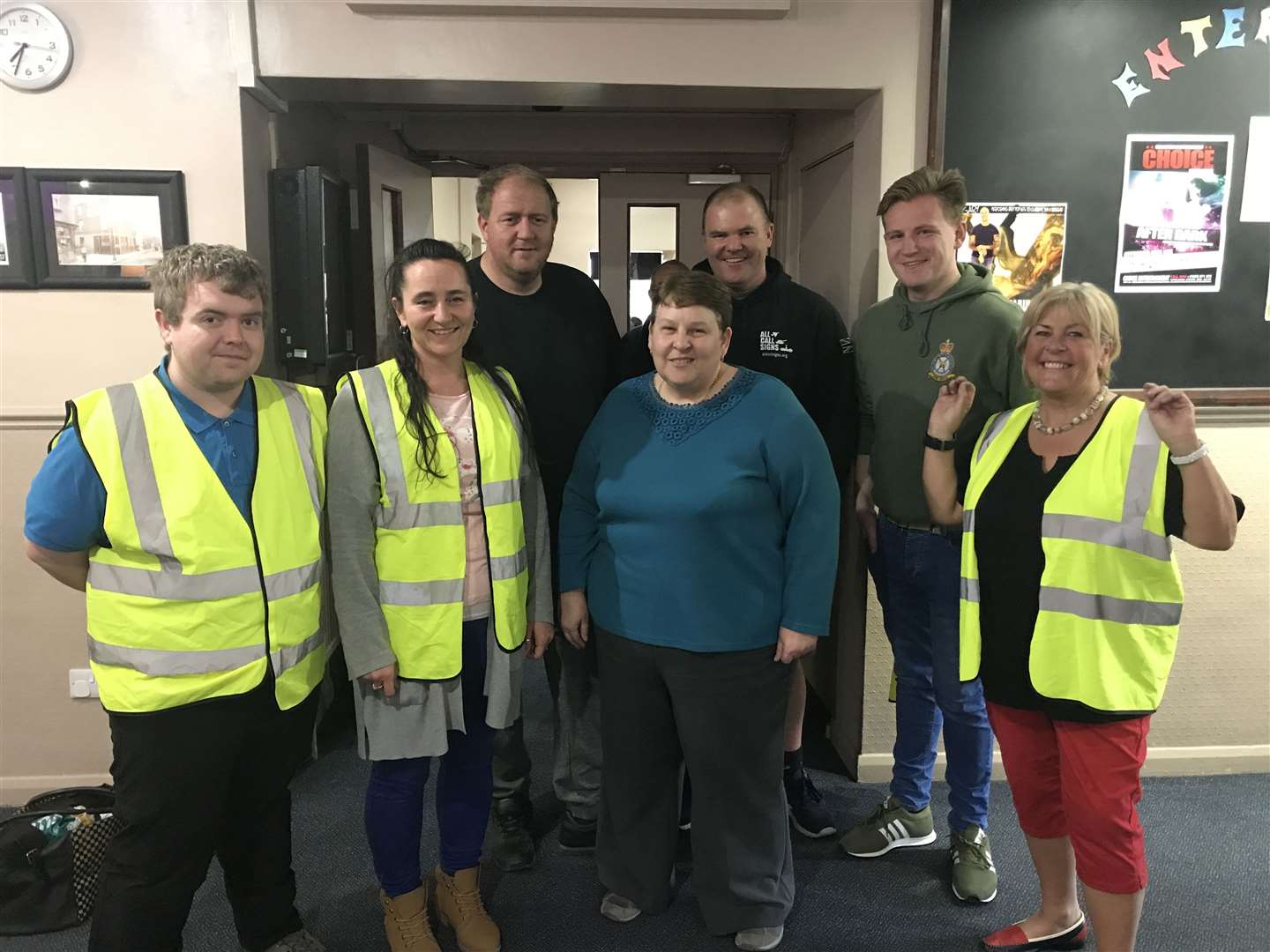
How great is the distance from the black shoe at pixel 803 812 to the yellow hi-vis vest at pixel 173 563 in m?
1.52

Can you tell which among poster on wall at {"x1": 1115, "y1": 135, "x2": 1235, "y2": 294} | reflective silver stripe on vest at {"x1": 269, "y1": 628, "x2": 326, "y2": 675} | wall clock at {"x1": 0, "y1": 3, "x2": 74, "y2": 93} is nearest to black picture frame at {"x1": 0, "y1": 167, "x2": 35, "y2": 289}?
wall clock at {"x1": 0, "y1": 3, "x2": 74, "y2": 93}

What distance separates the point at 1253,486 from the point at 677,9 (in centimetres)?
227

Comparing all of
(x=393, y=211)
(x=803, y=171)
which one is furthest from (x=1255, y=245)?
(x=393, y=211)

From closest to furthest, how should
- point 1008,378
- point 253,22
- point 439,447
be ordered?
point 439,447
point 1008,378
point 253,22

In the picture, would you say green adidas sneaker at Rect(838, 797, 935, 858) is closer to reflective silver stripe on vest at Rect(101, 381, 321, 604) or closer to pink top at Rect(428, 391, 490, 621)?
pink top at Rect(428, 391, 490, 621)

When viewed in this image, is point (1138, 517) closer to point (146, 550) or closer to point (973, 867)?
point (973, 867)

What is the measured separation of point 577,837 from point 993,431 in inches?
61.0

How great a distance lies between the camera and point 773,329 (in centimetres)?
223

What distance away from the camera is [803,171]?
3.37 metres

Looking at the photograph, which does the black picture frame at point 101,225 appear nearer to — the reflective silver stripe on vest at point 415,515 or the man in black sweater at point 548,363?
the man in black sweater at point 548,363

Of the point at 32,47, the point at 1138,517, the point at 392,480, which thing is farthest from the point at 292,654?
the point at 32,47

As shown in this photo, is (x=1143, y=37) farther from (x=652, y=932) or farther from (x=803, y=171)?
(x=652, y=932)

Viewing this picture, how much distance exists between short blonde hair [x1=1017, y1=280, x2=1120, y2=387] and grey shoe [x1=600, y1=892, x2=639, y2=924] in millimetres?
1614

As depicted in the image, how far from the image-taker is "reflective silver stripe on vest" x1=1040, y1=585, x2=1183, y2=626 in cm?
157
